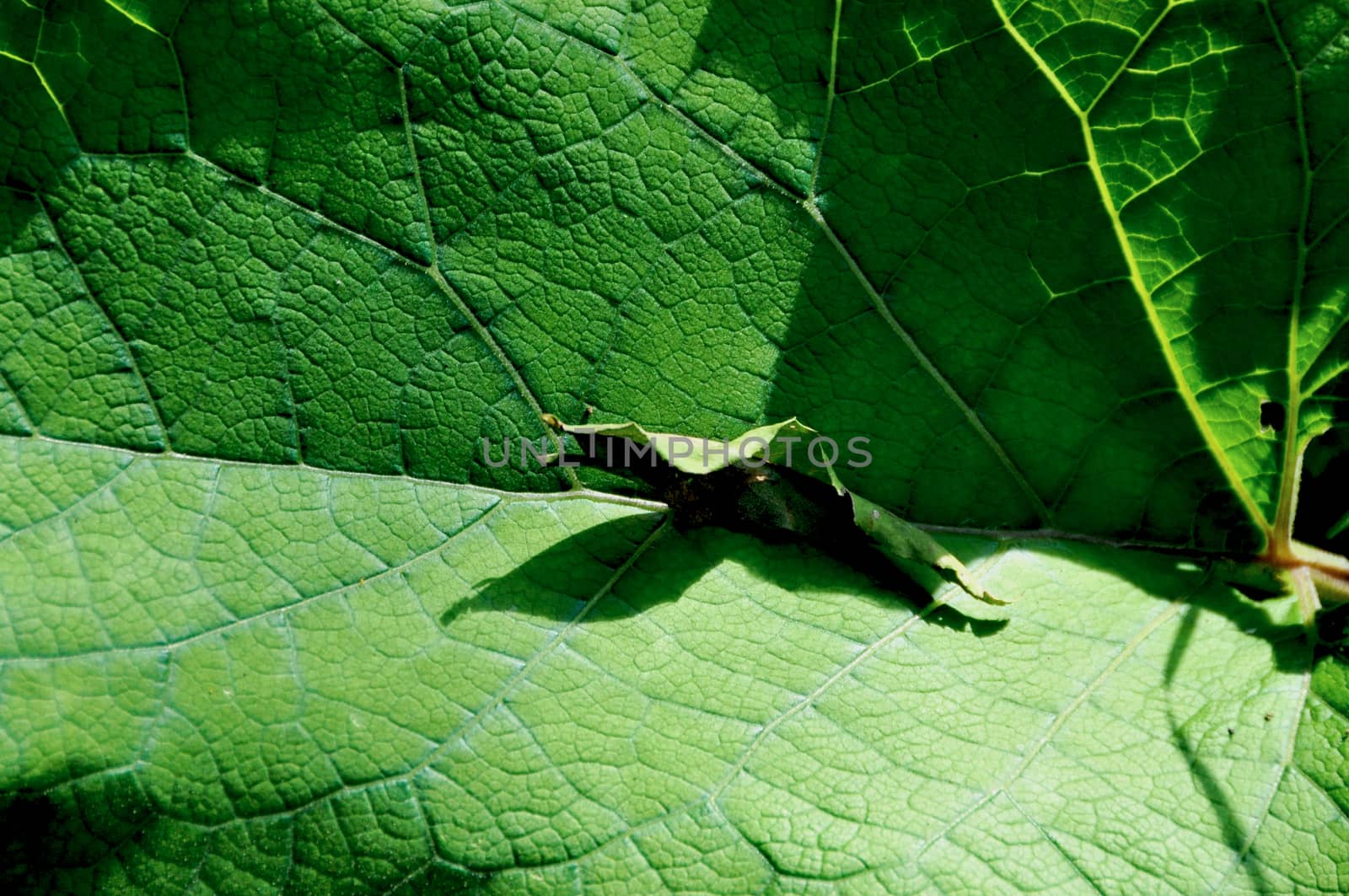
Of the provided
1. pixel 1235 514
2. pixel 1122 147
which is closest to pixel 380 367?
pixel 1122 147

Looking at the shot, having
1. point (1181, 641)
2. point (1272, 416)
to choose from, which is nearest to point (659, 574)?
point (1181, 641)

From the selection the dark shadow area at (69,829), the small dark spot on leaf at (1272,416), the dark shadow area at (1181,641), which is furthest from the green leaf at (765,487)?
the dark shadow area at (69,829)

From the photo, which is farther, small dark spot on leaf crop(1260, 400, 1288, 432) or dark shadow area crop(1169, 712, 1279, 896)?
small dark spot on leaf crop(1260, 400, 1288, 432)

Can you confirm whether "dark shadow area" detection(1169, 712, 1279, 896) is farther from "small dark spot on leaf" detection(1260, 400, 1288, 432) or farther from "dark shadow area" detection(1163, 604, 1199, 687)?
"small dark spot on leaf" detection(1260, 400, 1288, 432)

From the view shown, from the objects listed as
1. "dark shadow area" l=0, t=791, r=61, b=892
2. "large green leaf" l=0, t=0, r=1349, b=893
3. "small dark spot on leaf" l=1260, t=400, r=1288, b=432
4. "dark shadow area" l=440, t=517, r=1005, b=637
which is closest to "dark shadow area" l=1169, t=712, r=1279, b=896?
"large green leaf" l=0, t=0, r=1349, b=893

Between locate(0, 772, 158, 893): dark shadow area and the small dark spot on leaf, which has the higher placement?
the small dark spot on leaf

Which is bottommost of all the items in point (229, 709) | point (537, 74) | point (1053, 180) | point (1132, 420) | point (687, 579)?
point (229, 709)

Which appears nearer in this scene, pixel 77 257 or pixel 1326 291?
pixel 77 257

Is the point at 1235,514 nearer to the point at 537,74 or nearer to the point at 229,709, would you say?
the point at 537,74

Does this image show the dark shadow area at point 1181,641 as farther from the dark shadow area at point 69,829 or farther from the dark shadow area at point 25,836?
the dark shadow area at point 25,836
